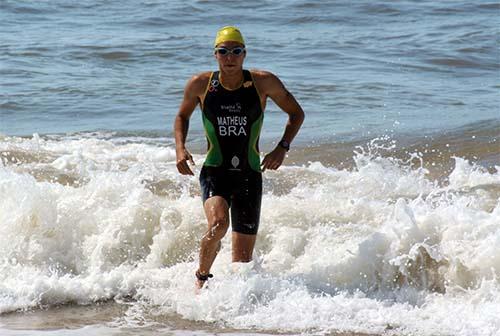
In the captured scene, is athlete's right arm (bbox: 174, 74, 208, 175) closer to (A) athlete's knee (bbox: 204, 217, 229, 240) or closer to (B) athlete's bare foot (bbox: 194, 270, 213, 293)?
(A) athlete's knee (bbox: 204, 217, 229, 240)

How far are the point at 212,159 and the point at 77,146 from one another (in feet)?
16.0

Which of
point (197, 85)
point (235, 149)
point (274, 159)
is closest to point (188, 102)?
point (197, 85)

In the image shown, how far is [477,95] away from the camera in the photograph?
14609mm

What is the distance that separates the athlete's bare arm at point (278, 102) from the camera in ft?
22.3

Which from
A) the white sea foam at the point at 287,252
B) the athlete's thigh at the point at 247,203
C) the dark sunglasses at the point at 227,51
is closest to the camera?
the dark sunglasses at the point at 227,51

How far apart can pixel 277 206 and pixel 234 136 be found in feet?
5.52

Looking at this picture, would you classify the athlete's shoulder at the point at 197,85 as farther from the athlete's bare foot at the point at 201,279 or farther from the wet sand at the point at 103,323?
the wet sand at the point at 103,323

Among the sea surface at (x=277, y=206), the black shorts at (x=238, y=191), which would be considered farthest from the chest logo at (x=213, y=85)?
the sea surface at (x=277, y=206)

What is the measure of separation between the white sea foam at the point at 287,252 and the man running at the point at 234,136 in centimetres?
40

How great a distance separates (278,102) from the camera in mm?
6945

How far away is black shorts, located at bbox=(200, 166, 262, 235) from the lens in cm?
691

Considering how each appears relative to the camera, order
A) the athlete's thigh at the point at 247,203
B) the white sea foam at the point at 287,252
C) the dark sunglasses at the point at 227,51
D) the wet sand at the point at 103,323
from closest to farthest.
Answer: the wet sand at the point at 103,323, the dark sunglasses at the point at 227,51, the white sea foam at the point at 287,252, the athlete's thigh at the point at 247,203

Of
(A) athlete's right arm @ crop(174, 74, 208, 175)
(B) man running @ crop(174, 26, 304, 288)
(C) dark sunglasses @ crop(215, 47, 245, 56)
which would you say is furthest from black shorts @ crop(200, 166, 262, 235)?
(C) dark sunglasses @ crop(215, 47, 245, 56)

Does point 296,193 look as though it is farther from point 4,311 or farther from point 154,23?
point 154,23
